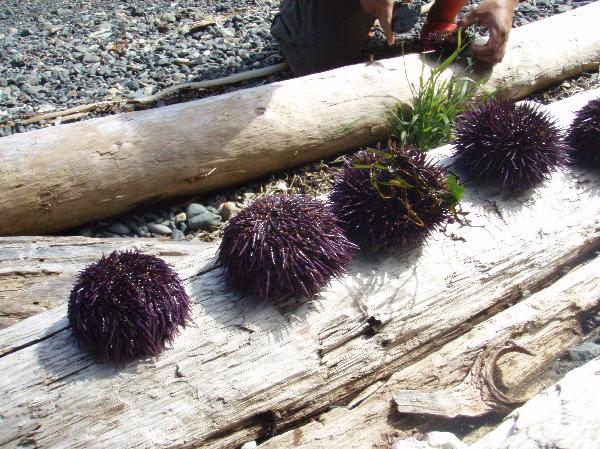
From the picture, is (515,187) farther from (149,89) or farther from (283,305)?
(149,89)

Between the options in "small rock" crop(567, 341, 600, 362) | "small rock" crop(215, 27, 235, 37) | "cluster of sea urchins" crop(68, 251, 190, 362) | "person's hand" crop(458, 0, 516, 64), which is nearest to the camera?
"cluster of sea urchins" crop(68, 251, 190, 362)

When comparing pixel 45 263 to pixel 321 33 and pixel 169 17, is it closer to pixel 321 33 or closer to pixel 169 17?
pixel 321 33

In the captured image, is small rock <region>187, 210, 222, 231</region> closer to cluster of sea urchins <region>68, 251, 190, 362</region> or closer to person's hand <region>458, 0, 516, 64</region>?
cluster of sea urchins <region>68, 251, 190, 362</region>

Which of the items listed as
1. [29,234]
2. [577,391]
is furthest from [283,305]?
[29,234]

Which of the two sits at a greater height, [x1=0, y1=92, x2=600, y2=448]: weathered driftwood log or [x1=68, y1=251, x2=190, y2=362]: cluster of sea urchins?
[x1=68, y1=251, x2=190, y2=362]: cluster of sea urchins

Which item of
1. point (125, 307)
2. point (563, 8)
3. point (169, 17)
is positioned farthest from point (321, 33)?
point (125, 307)

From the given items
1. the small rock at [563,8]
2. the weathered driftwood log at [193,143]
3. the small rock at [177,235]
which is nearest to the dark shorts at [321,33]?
the weathered driftwood log at [193,143]

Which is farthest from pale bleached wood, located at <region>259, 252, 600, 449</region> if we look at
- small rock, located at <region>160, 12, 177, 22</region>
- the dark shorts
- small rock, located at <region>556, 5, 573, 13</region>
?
small rock, located at <region>160, 12, 177, 22</region>
